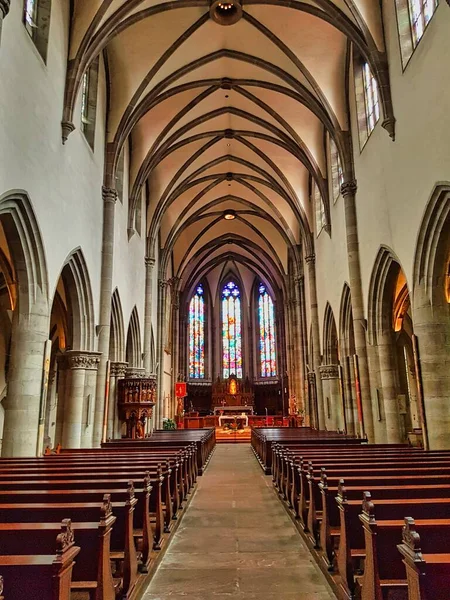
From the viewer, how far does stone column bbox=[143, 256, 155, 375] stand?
73.7 feet

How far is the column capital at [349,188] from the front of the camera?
15922 millimetres

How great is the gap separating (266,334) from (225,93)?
25847mm

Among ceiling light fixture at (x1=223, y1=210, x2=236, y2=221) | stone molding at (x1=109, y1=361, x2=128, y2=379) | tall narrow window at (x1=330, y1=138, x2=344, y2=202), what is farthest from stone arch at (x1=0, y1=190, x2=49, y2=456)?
ceiling light fixture at (x1=223, y1=210, x2=236, y2=221)

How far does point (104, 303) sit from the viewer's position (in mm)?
15289

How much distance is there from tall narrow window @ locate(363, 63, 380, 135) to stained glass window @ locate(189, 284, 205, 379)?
29.3 m

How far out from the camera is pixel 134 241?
2077 cm

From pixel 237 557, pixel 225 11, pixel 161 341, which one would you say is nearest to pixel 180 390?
pixel 161 341

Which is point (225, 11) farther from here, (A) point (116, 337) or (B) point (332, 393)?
(B) point (332, 393)

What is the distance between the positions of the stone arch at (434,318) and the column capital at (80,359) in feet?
29.5

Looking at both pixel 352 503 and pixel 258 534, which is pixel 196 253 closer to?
pixel 258 534

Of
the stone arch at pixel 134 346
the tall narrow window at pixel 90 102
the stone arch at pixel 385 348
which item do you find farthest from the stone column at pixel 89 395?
the stone arch at pixel 385 348

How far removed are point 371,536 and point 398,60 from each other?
1200cm

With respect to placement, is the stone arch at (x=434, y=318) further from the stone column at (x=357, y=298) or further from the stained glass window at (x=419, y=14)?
the stained glass window at (x=419, y=14)

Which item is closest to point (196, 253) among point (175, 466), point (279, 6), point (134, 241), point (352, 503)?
point (134, 241)
